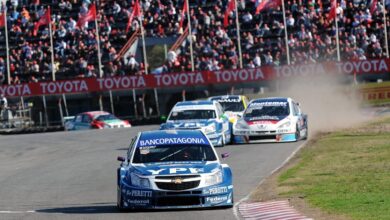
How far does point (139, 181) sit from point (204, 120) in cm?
1550

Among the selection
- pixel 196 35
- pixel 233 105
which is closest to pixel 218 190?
pixel 233 105

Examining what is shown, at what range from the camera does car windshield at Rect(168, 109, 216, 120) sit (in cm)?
3216

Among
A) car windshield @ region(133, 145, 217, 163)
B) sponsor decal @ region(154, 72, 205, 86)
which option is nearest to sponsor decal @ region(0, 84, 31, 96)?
sponsor decal @ region(154, 72, 205, 86)

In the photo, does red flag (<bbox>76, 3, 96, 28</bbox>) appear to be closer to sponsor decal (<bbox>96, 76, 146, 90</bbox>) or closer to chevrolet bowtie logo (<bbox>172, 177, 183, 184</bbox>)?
sponsor decal (<bbox>96, 76, 146, 90</bbox>)

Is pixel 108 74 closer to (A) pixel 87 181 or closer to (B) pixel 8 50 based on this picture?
(B) pixel 8 50

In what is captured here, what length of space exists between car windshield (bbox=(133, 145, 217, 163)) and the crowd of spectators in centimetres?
3261

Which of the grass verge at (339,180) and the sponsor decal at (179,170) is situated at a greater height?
the sponsor decal at (179,170)

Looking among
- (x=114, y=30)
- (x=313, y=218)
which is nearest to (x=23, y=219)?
(x=313, y=218)

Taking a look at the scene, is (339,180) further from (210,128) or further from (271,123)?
(271,123)

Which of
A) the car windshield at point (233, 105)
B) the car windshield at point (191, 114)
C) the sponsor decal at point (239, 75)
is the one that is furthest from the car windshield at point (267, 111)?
the sponsor decal at point (239, 75)

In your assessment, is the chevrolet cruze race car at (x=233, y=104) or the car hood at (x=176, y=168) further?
the chevrolet cruze race car at (x=233, y=104)

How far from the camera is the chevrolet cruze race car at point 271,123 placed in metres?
31.5

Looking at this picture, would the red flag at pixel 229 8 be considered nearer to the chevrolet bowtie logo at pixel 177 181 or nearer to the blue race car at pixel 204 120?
the blue race car at pixel 204 120

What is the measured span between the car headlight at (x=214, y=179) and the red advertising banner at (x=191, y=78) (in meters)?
32.9
